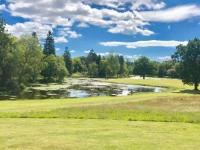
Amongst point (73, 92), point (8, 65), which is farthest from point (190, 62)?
point (8, 65)

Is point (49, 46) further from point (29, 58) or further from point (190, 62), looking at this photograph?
point (190, 62)

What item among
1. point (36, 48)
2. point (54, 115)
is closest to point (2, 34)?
point (36, 48)

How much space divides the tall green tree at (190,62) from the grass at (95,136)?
65.9 m

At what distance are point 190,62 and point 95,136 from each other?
73300mm

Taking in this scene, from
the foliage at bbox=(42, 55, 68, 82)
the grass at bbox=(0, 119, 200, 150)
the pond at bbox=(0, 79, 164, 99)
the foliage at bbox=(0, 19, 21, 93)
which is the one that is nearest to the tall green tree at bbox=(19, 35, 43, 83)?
the foliage at bbox=(0, 19, 21, 93)

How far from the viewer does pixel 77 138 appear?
18.2 m

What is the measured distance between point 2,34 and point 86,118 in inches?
2930

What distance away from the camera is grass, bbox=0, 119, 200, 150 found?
16438 millimetres

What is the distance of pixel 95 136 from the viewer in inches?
741

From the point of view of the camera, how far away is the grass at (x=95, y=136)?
16.4 m

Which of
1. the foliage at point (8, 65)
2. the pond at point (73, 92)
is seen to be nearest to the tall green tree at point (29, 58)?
the foliage at point (8, 65)

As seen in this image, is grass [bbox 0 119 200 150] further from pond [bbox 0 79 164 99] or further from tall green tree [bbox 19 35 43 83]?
tall green tree [bbox 19 35 43 83]

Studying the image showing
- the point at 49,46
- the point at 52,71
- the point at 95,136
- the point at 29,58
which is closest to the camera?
the point at 95,136

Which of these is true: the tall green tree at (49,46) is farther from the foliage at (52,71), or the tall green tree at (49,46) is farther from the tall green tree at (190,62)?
the tall green tree at (190,62)
